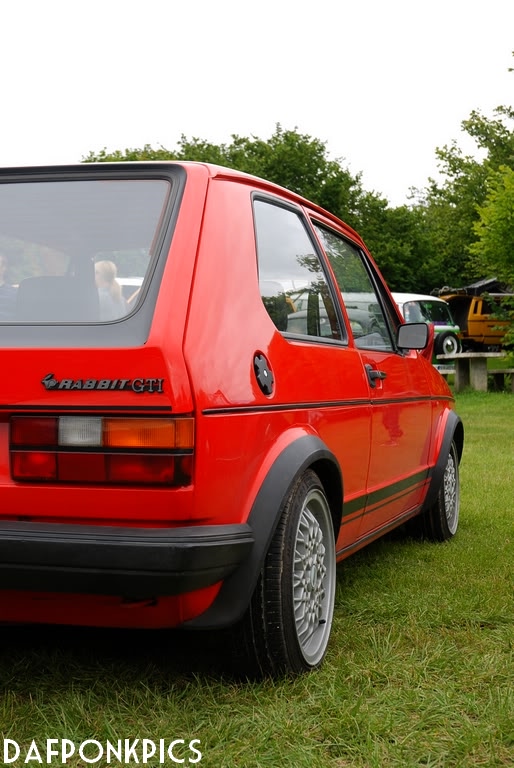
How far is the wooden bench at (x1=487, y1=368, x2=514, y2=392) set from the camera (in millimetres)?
22975

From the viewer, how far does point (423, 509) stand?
5.66m

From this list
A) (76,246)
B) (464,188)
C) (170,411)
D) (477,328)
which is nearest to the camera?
(170,411)

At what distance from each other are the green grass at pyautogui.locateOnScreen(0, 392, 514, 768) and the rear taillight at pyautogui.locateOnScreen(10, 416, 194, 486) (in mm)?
785

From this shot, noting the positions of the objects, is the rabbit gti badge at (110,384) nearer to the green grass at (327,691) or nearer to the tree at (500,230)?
the green grass at (327,691)

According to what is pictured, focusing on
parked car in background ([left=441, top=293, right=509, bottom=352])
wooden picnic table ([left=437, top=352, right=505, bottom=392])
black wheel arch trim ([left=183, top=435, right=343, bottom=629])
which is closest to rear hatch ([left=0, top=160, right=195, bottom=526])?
black wheel arch trim ([left=183, top=435, right=343, bottom=629])

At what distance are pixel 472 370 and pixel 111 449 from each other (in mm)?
20692

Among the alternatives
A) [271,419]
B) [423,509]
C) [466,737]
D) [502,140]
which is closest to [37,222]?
[271,419]

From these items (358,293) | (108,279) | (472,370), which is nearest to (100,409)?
(108,279)

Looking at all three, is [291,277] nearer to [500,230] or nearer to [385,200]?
[500,230]

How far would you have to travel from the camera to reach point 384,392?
452cm

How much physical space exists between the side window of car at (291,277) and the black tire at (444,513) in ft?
6.88

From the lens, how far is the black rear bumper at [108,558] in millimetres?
2723

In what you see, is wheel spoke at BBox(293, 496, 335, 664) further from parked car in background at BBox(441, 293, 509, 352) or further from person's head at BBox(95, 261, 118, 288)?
parked car in background at BBox(441, 293, 509, 352)

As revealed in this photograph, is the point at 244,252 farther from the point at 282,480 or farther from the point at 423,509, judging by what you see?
the point at 423,509
